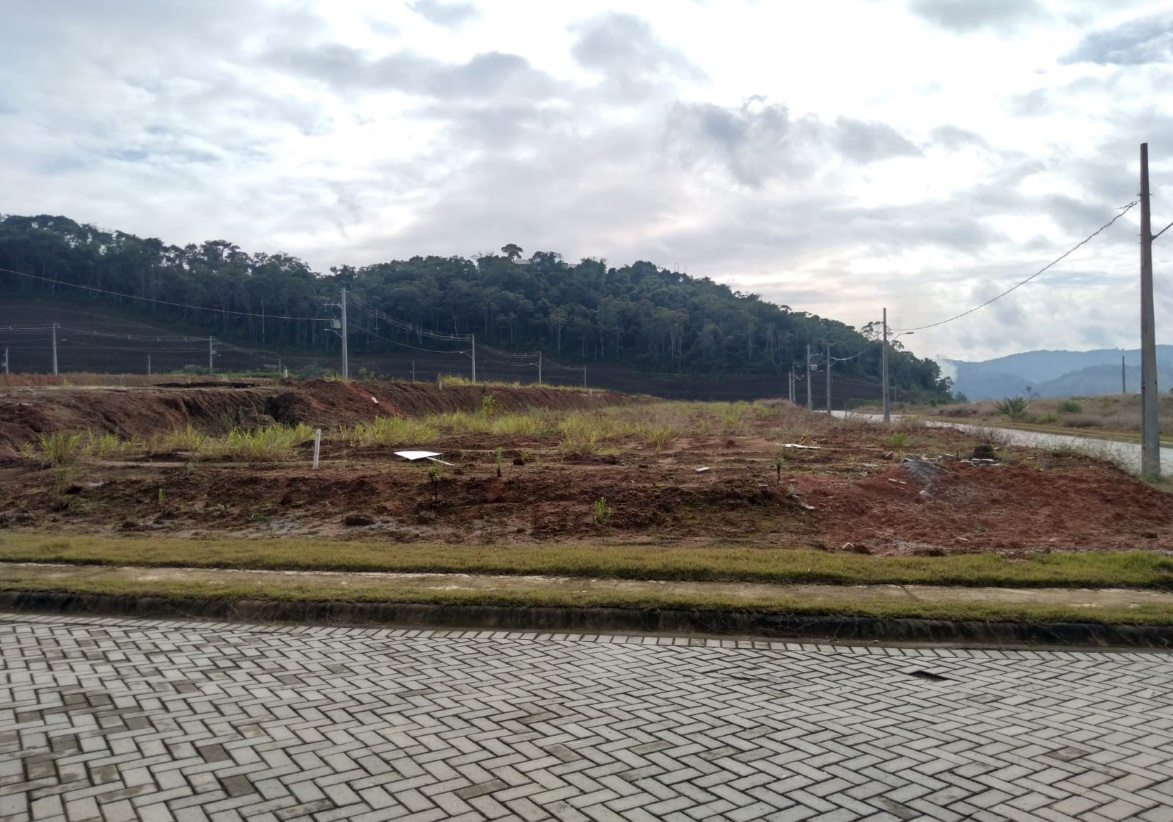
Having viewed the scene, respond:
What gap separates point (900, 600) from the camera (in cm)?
855

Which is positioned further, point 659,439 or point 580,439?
point 659,439

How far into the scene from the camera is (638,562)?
9969mm

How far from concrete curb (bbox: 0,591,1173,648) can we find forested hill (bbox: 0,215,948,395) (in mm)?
85060

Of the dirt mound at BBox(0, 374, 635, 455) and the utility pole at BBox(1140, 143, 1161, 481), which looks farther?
the dirt mound at BBox(0, 374, 635, 455)

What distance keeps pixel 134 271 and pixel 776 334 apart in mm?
88284

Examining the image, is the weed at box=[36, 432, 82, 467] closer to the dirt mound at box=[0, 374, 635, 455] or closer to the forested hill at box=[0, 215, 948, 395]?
the dirt mound at box=[0, 374, 635, 455]

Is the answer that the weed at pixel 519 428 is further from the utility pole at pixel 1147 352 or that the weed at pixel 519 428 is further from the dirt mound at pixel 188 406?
the utility pole at pixel 1147 352

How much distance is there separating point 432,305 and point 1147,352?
9918 cm

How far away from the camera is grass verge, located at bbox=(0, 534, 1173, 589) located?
9.49 m

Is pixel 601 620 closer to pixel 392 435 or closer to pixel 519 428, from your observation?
pixel 392 435

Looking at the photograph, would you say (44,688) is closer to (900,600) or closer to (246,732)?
(246,732)

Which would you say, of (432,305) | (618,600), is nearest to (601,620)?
(618,600)

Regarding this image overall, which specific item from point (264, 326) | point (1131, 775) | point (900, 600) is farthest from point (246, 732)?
point (264, 326)

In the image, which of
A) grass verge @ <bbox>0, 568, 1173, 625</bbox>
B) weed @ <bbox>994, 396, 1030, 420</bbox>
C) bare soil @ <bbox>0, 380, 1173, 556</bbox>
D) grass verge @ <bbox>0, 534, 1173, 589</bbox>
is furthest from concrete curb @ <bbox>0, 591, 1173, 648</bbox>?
weed @ <bbox>994, 396, 1030, 420</bbox>
